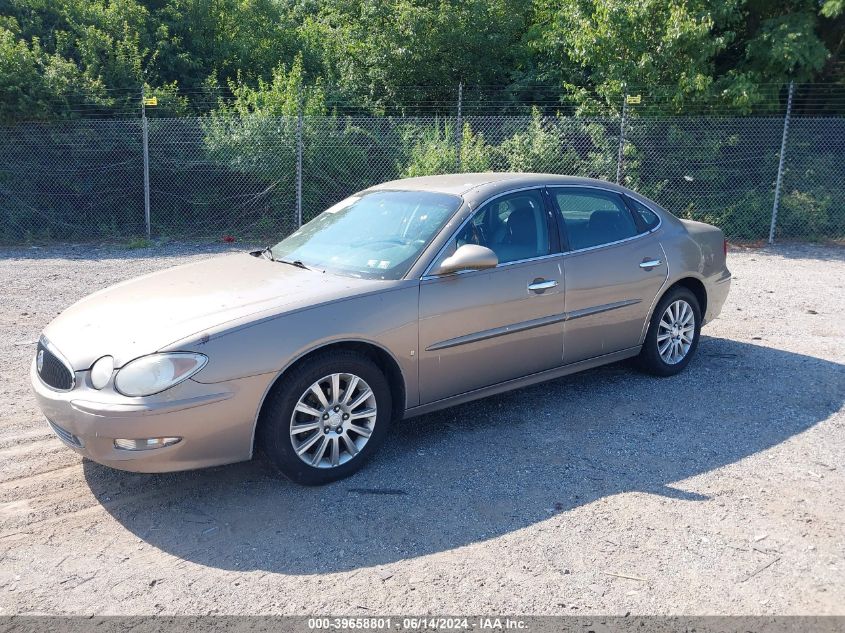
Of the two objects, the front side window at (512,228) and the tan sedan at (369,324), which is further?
the front side window at (512,228)

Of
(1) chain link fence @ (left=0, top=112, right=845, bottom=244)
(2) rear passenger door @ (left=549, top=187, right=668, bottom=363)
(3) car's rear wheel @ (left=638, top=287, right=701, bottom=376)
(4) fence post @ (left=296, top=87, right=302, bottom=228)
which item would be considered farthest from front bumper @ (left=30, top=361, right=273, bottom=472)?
(1) chain link fence @ (left=0, top=112, right=845, bottom=244)

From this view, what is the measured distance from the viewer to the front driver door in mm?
4629

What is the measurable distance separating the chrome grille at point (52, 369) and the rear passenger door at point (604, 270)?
123 inches

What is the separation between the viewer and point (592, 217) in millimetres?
5621

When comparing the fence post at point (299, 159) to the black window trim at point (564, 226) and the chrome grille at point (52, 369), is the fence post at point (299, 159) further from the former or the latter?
the chrome grille at point (52, 369)

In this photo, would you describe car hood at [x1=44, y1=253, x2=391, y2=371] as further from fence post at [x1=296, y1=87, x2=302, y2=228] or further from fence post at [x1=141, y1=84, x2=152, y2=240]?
fence post at [x1=141, y1=84, x2=152, y2=240]

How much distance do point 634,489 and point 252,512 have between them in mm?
2090

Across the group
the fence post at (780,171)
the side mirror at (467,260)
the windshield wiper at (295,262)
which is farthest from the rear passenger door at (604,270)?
the fence post at (780,171)

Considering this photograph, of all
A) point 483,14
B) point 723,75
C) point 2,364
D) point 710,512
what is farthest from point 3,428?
point 483,14

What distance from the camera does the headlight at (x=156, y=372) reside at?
3.77 m

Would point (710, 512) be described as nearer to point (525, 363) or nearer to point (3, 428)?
point (525, 363)

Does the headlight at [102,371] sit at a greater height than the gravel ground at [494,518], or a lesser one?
greater

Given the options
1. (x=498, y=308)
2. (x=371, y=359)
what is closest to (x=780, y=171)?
(x=498, y=308)

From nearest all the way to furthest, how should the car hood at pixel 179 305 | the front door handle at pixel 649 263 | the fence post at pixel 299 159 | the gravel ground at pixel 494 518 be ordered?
the gravel ground at pixel 494 518 < the car hood at pixel 179 305 < the front door handle at pixel 649 263 < the fence post at pixel 299 159
